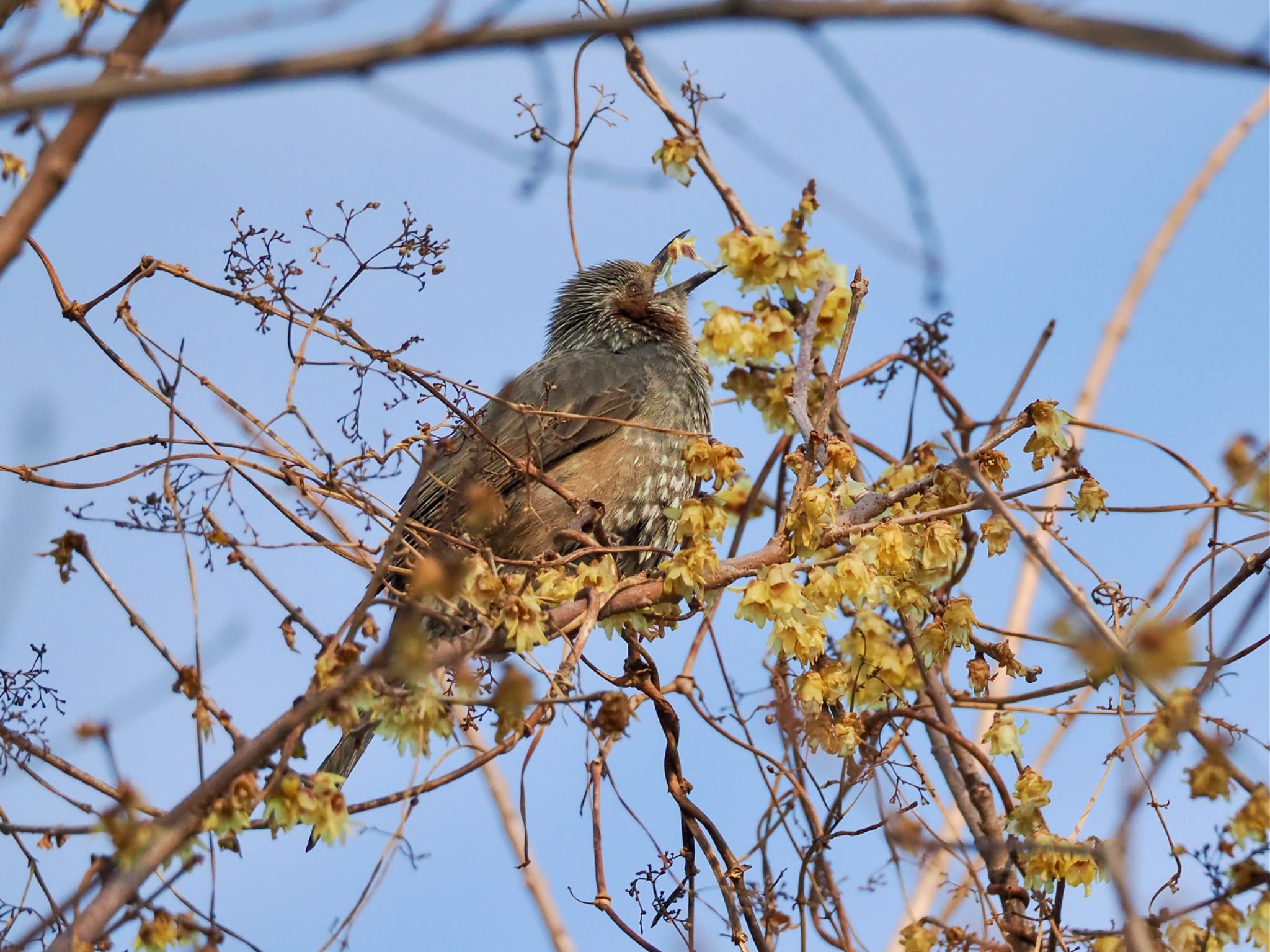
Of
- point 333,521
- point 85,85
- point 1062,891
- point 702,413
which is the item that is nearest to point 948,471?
point 1062,891

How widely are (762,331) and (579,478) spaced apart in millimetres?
3032

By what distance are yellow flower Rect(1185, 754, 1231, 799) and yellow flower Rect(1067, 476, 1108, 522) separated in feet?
3.76

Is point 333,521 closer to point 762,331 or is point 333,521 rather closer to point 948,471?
point 762,331

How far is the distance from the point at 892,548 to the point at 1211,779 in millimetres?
1049

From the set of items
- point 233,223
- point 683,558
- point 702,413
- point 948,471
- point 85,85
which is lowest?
point 85,85

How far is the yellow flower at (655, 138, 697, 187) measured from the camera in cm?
347

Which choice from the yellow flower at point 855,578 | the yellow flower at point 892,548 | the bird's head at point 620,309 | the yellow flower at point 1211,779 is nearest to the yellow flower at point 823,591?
the yellow flower at point 855,578

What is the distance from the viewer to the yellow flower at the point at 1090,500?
143 inches

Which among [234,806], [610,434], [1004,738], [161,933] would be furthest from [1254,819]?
[610,434]

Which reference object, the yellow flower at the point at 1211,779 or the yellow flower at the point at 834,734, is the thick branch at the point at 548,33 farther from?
the yellow flower at the point at 834,734

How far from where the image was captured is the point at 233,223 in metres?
3.78

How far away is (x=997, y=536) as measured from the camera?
12.4ft

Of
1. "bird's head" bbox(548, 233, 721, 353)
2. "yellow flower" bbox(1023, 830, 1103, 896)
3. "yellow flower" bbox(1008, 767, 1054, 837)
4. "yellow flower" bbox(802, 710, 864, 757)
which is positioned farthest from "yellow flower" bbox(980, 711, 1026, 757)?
"bird's head" bbox(548, 233, 721, 353)

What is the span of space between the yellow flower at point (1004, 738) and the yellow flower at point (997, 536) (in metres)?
0.50
